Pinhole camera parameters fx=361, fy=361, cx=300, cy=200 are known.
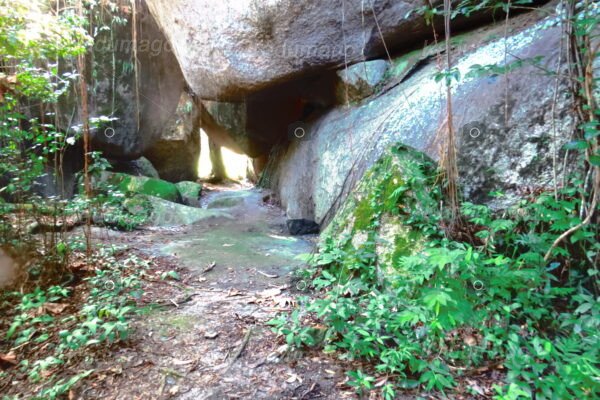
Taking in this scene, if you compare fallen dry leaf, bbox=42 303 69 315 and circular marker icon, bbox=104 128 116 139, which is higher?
circular marker icon, bbox=104 128 116 139

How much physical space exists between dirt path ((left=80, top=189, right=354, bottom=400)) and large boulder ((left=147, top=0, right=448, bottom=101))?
10.8ft

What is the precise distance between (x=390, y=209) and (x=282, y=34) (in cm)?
372

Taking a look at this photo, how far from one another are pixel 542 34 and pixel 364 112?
2332 mm

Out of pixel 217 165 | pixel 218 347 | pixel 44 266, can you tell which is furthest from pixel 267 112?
pixel 218 347

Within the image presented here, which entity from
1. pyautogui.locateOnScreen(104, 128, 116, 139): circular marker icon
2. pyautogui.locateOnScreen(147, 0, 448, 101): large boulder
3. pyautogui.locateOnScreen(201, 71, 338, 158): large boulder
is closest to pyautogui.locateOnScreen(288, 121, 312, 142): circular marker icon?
pyautogui.locateOnScreen(201, 71, 338, 158): large boulder

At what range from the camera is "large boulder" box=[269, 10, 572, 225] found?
3168mm

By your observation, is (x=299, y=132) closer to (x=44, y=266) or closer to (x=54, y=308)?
(x=44, y=266)

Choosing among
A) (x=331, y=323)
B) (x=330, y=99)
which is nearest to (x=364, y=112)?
(x=330, y=99)

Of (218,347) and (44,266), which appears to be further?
(44,266)

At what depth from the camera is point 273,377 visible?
2.17 meters

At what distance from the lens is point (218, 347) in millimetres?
2447

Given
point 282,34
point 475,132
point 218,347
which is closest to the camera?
point 218,347

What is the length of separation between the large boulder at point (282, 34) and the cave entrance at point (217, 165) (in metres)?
8.41

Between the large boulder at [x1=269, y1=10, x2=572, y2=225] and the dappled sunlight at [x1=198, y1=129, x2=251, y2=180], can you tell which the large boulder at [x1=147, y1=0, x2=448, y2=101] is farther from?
the dappled sunlight at [x1=198, y1=129, x2=251, y2=180]
